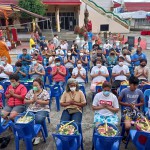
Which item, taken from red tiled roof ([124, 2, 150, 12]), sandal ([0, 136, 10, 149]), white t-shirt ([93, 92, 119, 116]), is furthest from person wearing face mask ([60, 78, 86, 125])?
red tiled roof ([124, 2, 150, 12])

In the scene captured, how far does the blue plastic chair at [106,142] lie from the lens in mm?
2949

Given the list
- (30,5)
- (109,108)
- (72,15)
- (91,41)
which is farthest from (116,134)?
(72,15)

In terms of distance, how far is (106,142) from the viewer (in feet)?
9.96

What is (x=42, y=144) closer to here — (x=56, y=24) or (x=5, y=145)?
(x=5, y=145)

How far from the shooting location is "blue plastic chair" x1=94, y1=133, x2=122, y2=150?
2.95m

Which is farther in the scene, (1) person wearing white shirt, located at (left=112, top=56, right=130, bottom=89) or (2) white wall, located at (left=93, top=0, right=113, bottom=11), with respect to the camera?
(2) white wall, located at (left=93, top=0, right=113, bottom=11)

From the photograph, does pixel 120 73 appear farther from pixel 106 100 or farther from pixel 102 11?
pixel 102 11

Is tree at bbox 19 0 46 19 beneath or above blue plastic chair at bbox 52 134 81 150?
above

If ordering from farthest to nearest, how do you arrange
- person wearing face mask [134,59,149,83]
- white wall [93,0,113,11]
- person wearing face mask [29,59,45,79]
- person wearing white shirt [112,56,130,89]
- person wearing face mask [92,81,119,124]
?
white wall [93,0,113,11], person wearing face mask [29,59,45,79], person wearing white shirt [112,56,130,89], person wearing face mask [134,59,149,83], person wearing face mask [92,81,119,124]

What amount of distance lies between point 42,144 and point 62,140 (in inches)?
49.6

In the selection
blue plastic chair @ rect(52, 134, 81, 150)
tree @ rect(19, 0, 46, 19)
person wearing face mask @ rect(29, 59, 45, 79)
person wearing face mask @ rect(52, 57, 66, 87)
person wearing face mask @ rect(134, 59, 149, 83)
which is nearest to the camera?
blue plastic chair @ rect(52, 134, 81, 150)

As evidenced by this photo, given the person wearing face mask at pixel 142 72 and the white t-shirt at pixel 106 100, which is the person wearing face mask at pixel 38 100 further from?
the person wearing face mask at pixel 142 72

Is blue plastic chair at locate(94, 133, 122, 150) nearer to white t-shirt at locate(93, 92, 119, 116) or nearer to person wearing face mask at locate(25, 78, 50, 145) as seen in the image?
white t-shirt at locate(93, 92, 119, 116)

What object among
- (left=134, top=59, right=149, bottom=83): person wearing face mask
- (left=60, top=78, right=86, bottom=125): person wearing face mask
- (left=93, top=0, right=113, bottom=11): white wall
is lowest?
(left=60, top=78, right=86, bottom=125): person wearing face mask
